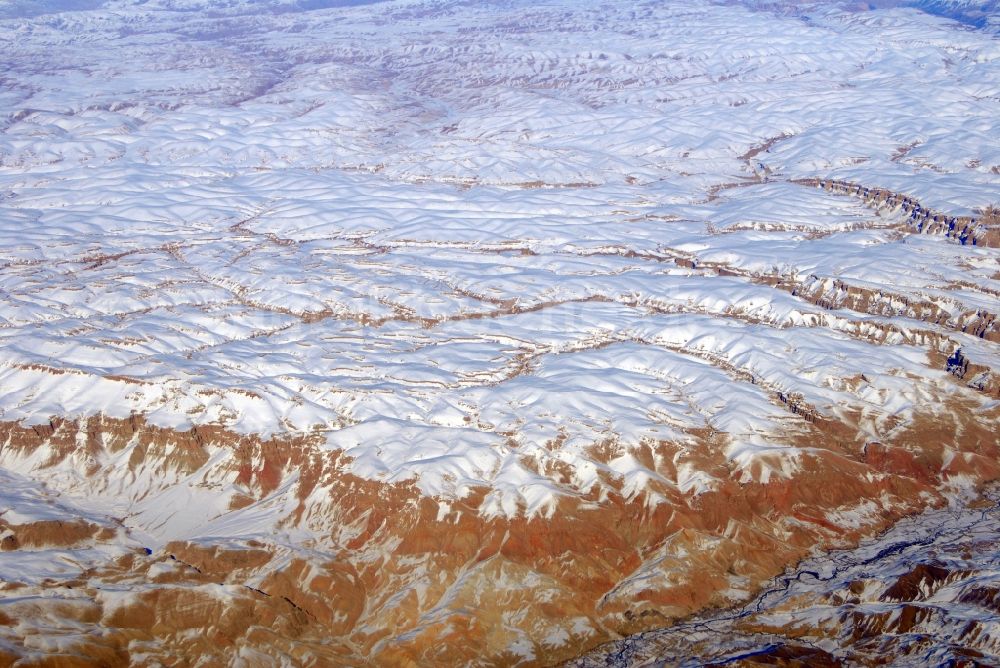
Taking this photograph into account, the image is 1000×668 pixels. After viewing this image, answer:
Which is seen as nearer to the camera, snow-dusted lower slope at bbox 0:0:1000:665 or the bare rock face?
the bare rock face

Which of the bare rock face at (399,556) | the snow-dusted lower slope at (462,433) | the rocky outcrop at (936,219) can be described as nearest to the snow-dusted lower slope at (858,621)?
the bare rock face at (399,556)

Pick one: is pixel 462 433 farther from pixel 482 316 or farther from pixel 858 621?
pixel 858 621

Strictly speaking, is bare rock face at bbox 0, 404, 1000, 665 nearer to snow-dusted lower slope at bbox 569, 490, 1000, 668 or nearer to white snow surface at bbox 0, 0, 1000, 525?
snow-dusted lower slope at bbox 569, 490, 1000, 668

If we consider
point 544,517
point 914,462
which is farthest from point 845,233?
point 544,517

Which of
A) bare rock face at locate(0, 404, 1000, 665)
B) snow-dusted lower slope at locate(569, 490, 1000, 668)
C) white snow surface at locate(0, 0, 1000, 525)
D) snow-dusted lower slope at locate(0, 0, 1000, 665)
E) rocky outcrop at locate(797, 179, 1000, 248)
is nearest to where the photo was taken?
snow-dusted lower slope at locate(569, 490, 1000, 668)

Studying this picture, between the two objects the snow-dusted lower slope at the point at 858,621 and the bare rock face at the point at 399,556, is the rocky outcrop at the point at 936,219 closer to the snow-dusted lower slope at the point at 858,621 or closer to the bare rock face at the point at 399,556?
the bare rock face at the point at 399,556

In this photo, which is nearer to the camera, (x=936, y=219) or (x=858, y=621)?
(x=858, y=621)


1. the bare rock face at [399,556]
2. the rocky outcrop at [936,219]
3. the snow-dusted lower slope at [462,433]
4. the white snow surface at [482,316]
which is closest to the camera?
the bare rock face at [399,556]

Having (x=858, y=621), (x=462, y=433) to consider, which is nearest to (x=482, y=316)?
(x=462, y=433)

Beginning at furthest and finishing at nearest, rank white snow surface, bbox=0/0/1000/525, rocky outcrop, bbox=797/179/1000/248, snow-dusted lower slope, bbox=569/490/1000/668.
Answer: rocky outcrop, bbox=797/179/1000/248 → white snow surface, bbox=0/0/1000/525 → snow-dusted lower slope, bbox=569/490/1000/668

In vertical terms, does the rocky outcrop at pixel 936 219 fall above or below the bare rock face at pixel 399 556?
above

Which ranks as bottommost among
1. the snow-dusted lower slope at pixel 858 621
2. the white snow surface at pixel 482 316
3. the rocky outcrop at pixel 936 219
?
the snow-dusted lower slope at pixel 858 621

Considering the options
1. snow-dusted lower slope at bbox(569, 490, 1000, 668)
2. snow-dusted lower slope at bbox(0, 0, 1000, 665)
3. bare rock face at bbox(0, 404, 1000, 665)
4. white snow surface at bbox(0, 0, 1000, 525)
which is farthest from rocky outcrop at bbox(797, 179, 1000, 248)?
snow-dusted lower slope at bbox(569, 490, 1000, 668)
